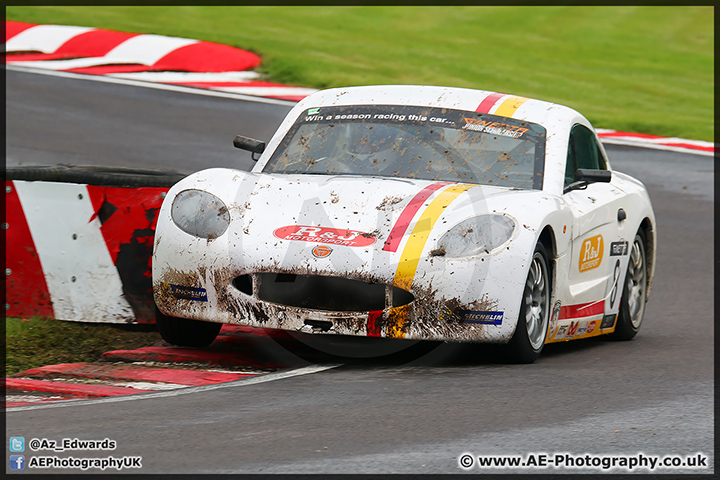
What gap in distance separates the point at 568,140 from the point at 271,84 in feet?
35.0

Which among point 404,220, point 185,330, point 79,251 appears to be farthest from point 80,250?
point 404,220

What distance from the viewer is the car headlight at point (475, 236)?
534cm

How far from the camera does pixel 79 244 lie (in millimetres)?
6488

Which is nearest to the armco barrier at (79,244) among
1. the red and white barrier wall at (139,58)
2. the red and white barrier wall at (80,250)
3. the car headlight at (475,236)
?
the red and white barrier wall at (80,250)

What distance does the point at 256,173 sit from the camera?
6.26m

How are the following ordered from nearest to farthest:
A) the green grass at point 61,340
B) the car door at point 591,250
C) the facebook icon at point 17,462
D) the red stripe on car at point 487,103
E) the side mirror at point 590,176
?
the facebook icon at point 17,462
the green grass at point 61,340
the car door at point 591,250
the side mirror at point 590,176
the red stripe on car at point 487,103

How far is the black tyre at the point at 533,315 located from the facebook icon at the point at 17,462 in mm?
2504

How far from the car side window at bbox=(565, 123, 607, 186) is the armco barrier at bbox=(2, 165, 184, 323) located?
2.36 m

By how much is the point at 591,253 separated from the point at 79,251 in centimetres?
285

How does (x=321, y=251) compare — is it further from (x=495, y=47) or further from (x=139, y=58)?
(x=495, y=47)

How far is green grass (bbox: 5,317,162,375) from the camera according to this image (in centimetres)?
577

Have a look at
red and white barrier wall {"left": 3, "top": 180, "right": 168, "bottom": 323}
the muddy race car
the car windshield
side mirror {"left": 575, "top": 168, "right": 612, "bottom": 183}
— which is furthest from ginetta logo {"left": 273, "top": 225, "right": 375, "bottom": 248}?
side mirror {"left": 575, "top": 168, "right": 612, "bottom": 183}

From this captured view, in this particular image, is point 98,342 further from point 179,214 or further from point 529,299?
point 529,299

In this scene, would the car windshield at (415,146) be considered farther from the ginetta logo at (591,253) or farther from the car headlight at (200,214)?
the car headlight at (200,214)
